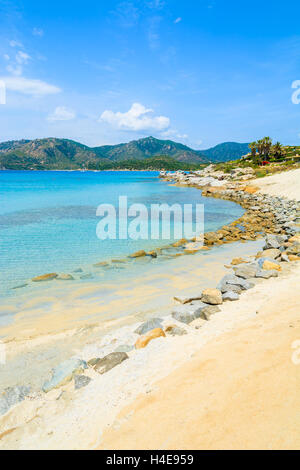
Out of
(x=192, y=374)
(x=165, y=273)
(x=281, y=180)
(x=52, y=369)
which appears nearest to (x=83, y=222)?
(x=165, y=273)

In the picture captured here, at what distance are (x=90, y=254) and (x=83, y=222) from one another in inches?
419

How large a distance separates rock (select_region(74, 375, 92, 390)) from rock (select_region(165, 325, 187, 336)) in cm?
221

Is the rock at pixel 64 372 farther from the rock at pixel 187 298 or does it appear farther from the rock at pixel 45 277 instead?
the rock at pixel 45 277

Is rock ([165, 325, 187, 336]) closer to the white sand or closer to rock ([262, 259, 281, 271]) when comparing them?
rock ([262, 259, 281, 271])

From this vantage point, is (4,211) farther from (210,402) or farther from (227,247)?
(210,402)

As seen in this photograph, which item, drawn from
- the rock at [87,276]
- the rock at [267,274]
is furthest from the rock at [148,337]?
the rock at [87,276]

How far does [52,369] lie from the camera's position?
5398mm

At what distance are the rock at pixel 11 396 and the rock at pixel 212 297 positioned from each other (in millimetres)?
5097

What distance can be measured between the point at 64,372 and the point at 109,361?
3.00 ft

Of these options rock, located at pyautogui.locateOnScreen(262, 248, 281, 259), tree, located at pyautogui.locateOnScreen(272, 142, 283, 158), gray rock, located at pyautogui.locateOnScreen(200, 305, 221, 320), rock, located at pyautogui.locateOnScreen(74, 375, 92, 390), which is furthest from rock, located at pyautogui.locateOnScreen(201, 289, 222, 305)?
tree, located at pyautogui.locateOnScreen(272, 142, 283, 158)

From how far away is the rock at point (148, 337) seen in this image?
5832 millimetres

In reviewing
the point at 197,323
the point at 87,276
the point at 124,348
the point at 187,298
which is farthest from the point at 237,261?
the point at 124,348

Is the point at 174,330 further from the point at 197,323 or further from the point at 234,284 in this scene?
the point at 234,284

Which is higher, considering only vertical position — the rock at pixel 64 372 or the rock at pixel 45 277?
the rock at pixel 45 277
